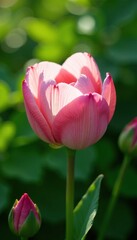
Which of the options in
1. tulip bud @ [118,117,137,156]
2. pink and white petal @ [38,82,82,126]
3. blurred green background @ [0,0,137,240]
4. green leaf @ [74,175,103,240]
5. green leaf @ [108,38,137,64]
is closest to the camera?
pink and white petal @ [38,82,82,126]

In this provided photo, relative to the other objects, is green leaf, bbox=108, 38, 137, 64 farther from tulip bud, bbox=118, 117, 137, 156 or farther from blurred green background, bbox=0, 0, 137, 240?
tulip bud, bbox=118, 117, 137, 156

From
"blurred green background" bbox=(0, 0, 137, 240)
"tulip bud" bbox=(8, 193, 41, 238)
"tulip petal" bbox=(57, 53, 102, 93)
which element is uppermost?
"tulip petal" bbox=(57, 53, 102, 93)

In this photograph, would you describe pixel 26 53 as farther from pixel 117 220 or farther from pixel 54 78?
pixel 54 78

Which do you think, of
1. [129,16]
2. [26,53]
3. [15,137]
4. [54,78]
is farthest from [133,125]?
[26,53]

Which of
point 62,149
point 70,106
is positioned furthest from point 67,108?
point 62,149

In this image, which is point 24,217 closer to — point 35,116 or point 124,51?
point 35,116

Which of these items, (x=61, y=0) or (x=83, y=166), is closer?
(x=83, y=166)

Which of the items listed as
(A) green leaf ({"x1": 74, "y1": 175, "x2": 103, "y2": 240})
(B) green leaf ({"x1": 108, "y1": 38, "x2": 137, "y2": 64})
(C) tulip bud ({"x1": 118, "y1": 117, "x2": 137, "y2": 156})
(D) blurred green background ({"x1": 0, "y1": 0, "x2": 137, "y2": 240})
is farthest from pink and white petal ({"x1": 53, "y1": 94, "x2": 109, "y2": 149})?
(B) green leaf ({"x1": 108, "y1": 38, "x2": 137, "y2": 64})

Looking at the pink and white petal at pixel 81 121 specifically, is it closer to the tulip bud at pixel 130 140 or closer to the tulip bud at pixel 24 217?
the tulip bud at pixel 24 217
